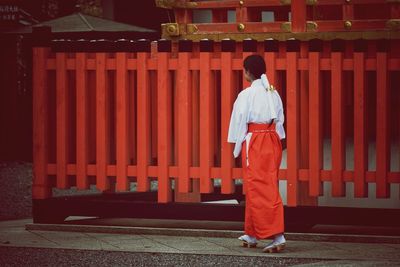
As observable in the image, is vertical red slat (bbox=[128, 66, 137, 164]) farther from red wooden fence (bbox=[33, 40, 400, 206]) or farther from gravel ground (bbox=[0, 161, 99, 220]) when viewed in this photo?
gravel ground (bbox=[0, 161, 99, 220])

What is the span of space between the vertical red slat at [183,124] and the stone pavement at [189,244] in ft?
1.77

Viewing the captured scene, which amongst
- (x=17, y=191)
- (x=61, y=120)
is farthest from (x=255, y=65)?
(x=17, y=191)

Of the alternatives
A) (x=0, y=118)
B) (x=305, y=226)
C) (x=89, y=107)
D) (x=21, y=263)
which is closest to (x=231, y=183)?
(x=305, y=226)

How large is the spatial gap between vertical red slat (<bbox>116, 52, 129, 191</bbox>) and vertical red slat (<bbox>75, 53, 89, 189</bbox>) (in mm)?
339

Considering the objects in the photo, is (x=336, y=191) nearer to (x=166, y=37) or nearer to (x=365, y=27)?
(x=365, y=27)

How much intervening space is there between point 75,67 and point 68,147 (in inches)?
31.3

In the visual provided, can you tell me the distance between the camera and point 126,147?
12.1m

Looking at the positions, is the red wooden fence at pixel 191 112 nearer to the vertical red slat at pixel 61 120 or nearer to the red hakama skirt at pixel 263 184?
the vertical red slat at pixel 61 120

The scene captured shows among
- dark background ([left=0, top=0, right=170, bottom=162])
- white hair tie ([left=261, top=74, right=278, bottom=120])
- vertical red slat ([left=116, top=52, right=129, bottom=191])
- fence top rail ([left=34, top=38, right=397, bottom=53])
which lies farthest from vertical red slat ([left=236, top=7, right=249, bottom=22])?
dark background ([left=0, top=0, right=170, bottom=162])

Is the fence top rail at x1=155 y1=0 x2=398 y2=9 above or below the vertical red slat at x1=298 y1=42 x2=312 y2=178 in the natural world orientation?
above

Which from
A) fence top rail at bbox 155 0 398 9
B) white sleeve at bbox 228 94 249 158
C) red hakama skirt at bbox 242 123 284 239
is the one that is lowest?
red hakama skirt at bbox 242 123 284 239

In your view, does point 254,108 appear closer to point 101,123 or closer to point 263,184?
point 263,184

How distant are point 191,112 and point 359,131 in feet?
5.38

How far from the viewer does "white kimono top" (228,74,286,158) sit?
418 inches
